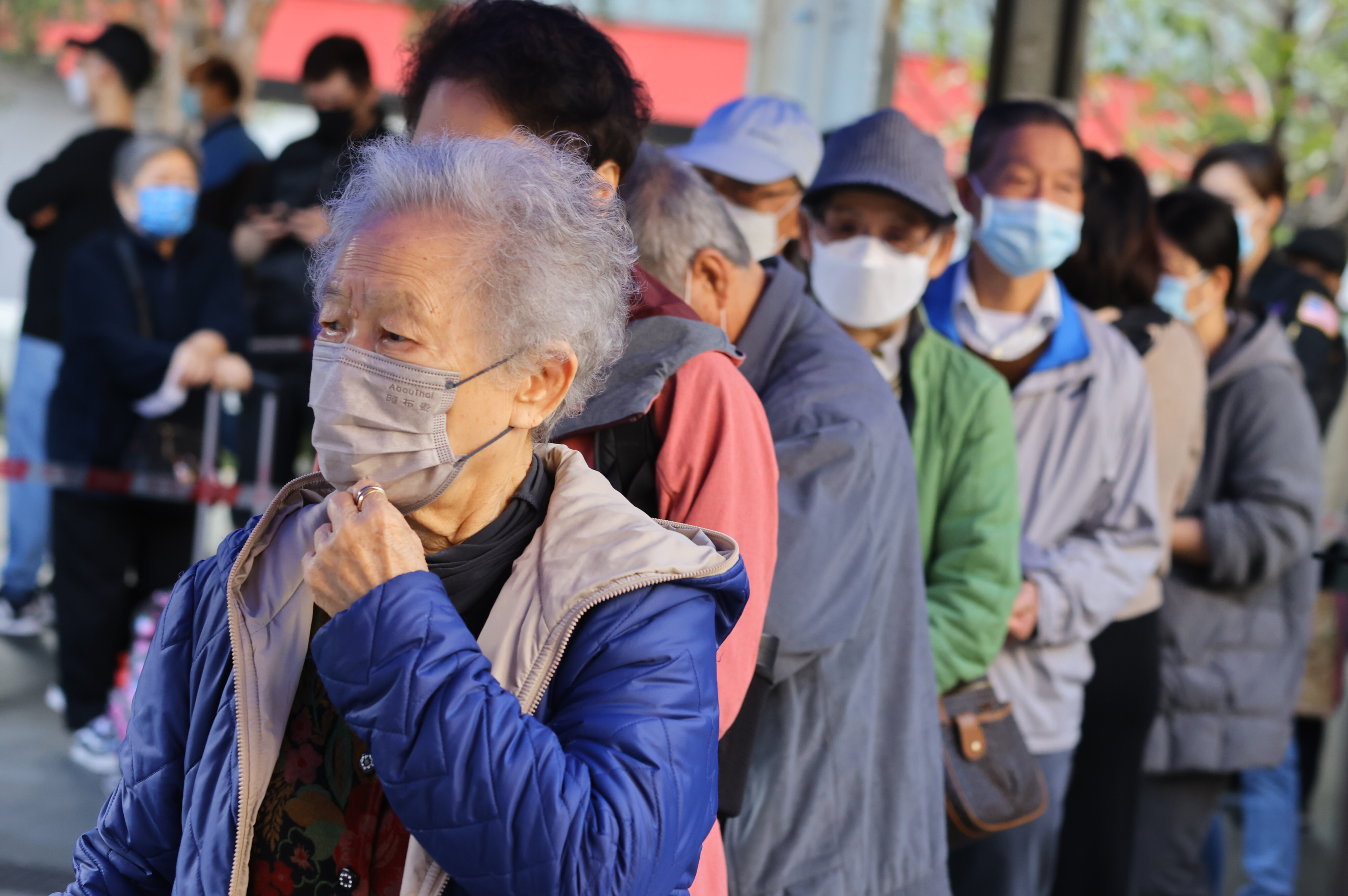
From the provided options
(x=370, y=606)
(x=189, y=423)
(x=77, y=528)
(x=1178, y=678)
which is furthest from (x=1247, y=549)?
(x=77, y=528)

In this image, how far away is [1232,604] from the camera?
4.20 meters

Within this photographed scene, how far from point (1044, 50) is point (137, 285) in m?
3.83

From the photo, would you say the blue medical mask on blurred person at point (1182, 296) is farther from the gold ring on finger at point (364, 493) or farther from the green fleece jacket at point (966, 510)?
the gold ring on finger at point (364, 493)

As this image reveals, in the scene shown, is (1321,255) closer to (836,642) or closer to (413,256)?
(836,642)

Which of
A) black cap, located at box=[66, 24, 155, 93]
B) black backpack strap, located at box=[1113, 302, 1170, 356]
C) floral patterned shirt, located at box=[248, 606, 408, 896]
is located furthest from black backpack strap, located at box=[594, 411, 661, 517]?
black cap, located at box=[66, 24, 155, 93]

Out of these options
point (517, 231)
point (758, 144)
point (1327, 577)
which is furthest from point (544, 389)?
point (1327, 577)

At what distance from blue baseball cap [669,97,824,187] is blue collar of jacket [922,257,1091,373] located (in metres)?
0.48

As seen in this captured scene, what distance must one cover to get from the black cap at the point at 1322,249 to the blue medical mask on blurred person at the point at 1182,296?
3207 mm

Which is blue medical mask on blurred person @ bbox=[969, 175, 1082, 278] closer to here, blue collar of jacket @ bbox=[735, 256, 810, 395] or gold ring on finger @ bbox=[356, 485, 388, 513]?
blue collar of jacket @ bbox=[735, 256, 810, 395]

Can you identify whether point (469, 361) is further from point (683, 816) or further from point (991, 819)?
point (991, 819)

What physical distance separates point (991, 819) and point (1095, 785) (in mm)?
1061

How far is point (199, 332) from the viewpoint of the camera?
5.39 meters

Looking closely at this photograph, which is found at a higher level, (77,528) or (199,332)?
(199,332)

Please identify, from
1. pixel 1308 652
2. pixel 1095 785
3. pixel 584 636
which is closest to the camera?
pixel 584 636
